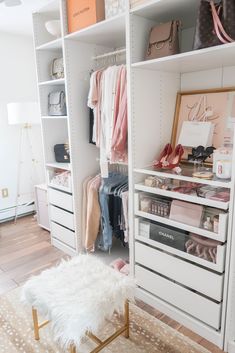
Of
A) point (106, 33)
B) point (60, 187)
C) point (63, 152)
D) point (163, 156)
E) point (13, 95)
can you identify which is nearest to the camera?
point (163, 156)

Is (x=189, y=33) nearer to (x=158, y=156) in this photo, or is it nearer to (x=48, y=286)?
(x=158, y=156)

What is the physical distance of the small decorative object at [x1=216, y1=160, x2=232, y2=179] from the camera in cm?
146

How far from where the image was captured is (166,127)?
1993 mm

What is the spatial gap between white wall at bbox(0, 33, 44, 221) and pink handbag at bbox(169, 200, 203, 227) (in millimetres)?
2485

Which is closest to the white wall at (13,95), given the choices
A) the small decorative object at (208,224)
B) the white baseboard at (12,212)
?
the white baseboard at (12,212)

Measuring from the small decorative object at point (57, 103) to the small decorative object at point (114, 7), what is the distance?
2.76ft

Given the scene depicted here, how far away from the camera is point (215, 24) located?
1348 millimetres

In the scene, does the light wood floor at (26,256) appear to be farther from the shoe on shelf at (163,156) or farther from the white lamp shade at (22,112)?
the white lamp shade at (22,112)

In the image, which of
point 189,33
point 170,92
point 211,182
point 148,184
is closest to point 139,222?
point 148,184

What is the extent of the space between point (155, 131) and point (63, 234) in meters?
1.40

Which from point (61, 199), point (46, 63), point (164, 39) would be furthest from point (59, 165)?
point (164, 39)

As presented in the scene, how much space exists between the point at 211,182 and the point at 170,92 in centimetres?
81

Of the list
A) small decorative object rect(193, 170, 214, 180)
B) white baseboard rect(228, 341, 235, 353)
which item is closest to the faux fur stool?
white baseboard rect(228, 341, 235, 353)

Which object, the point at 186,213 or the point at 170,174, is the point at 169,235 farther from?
the point at 170,174
